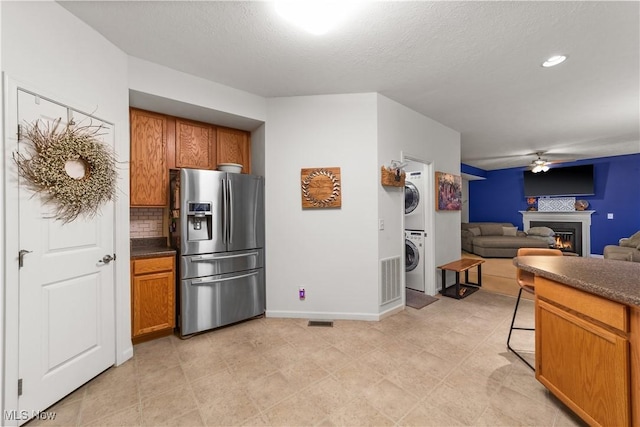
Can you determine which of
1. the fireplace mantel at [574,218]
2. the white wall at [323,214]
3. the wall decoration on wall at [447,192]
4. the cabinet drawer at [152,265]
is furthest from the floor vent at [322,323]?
the fireplace mantel at [574,218]

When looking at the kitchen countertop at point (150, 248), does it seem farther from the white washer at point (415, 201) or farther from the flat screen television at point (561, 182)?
the flat screen television at point (561, 182)

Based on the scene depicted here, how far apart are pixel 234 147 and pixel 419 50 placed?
229 cm

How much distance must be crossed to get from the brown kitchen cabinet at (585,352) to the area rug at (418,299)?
166cm

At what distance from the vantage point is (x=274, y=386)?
1854mm

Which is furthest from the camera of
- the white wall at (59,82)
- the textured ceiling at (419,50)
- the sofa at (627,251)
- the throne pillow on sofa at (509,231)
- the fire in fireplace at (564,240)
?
the throne pillow on sofa at (509,231)

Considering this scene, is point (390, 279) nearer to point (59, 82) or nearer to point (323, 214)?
point (323, 214)

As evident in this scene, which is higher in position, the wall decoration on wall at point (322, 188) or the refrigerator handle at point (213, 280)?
the wall decoration on wall at point (322, 188)

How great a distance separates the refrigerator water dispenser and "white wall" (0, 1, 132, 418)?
0.52 meters

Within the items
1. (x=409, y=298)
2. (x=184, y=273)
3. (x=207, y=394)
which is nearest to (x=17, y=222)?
(x=184, y=273)

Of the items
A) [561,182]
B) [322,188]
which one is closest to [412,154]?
[322,188]

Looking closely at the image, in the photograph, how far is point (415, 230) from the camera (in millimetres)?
3998

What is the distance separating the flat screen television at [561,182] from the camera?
6.61 m

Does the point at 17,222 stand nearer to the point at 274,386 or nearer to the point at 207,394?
the point at 207,394

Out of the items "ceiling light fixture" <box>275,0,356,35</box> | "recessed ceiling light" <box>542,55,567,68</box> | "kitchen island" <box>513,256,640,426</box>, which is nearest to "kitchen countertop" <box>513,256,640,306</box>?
"kitchen island" <box>513,256,640,426</box>
